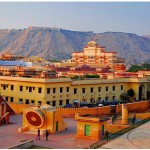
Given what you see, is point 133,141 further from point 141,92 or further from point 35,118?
point 141,92

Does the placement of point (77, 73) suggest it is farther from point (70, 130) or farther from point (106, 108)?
point (70, 130)

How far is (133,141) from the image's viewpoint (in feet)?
88.0

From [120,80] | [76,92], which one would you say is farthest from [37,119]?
[120,80]

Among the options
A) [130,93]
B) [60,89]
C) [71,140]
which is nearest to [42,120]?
[71,140]

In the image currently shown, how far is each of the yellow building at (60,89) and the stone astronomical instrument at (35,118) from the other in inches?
466

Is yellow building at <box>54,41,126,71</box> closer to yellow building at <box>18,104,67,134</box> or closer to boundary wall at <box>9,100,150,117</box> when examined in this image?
boundary wall at <box>9,100,150,117</box>

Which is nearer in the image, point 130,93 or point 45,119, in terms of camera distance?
point 45,119

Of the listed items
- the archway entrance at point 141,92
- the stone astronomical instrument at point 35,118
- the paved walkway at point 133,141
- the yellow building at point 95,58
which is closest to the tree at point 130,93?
the archway entrance at point 141,92

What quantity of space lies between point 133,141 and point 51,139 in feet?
20.3

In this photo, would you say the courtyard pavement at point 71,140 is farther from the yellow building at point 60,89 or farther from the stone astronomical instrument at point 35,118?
the yellow building at point 60,89

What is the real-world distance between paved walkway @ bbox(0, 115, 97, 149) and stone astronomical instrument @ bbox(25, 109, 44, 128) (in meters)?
1.31

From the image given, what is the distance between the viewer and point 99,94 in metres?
50.3

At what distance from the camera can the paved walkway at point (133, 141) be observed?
2511cm

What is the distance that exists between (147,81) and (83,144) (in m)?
29.0
